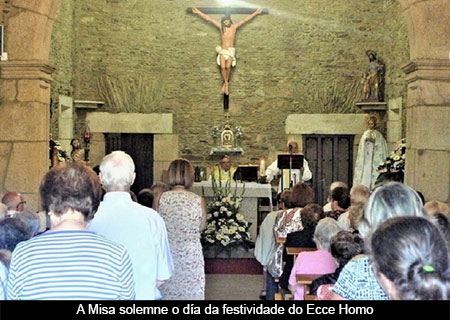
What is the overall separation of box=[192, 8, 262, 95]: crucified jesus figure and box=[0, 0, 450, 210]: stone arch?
4896 millimetres

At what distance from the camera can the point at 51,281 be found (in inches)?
91.0

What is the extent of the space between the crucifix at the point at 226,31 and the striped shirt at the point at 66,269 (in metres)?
9.03

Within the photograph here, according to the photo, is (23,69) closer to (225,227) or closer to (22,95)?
(22,95)

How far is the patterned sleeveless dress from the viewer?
430 centimetres

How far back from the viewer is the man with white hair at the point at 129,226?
3133mm

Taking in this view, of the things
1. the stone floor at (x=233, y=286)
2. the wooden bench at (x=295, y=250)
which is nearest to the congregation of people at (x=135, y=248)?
the wooden bench at (x=295, y=250)

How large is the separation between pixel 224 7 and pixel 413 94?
566 cm

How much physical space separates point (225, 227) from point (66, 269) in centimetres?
503

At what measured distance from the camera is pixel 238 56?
37.3ft

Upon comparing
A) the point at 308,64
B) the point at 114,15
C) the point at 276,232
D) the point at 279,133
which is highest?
the point at 114,15
